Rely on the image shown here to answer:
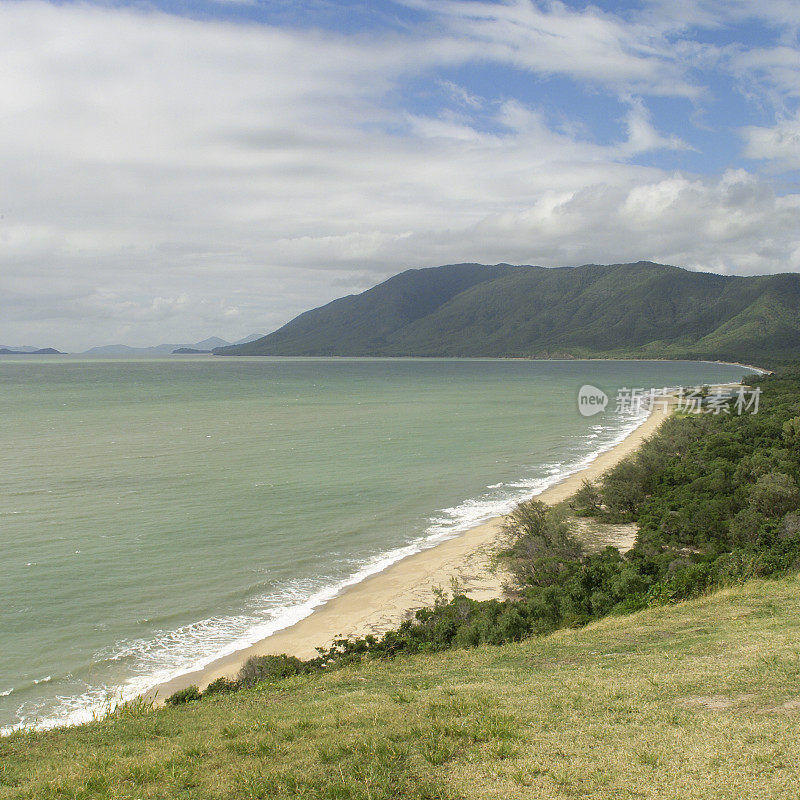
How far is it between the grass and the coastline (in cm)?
388

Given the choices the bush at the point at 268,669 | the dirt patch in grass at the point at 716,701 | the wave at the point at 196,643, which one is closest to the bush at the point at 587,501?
the wave at the point at 196,643

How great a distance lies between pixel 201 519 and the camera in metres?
27.9

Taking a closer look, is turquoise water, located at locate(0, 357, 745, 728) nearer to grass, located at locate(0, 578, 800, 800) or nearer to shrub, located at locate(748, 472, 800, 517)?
grass, located at locate(0, 578, 800, 800)

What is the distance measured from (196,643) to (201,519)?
39.8 ft

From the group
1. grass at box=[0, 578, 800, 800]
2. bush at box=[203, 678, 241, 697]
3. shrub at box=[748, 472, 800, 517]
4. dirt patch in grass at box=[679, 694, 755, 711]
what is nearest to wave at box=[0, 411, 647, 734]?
bush at box=[203, 678, 241, 697]

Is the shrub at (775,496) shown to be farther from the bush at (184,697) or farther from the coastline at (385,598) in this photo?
the bush at (184,697)

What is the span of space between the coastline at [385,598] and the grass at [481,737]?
3.88 meters

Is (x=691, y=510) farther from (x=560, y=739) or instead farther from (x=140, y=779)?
(x=140, y=779)

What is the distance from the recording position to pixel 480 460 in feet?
140

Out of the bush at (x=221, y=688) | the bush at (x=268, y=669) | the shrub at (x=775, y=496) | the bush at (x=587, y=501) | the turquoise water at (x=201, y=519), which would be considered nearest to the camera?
the bush at (x=221, y=688)

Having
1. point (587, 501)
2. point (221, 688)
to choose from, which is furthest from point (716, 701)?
point (587, 501)

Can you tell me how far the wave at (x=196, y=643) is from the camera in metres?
13.1

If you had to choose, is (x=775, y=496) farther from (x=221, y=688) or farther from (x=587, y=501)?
(x=221, y=688)

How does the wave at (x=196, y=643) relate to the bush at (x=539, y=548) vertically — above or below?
below
